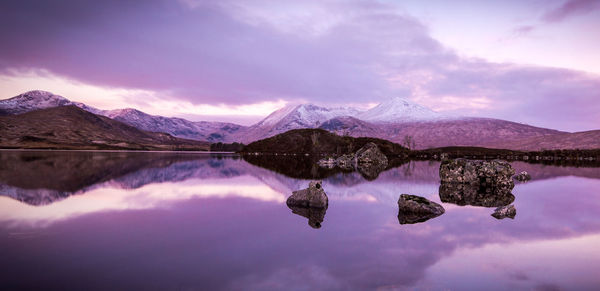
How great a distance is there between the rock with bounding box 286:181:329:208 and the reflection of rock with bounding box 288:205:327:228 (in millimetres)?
Result: 514

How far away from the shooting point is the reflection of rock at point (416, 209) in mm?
22697

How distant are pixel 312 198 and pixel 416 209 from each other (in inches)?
315

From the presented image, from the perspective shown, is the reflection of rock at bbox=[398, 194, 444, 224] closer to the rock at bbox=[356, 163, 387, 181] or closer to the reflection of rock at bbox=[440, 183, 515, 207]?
the reflection of rock at bbox=[440, 183, 515, 207]

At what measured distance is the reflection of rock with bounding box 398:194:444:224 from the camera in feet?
74.5

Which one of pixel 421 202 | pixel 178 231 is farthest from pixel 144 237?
pixel 421 202

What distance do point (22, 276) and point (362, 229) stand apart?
15240mm

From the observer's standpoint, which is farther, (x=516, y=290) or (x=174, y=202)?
(x=174, y=202)

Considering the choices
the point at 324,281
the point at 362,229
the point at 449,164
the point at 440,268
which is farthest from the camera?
the point at 449,164

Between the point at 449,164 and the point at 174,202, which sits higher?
the point at 449,164

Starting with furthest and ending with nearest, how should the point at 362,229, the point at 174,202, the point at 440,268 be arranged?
the point at 174,202 < the point at 362,229 < the point at 440,268

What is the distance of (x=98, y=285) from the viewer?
33.9 feet

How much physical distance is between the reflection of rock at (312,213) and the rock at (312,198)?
20.2 inches

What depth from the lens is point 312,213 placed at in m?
23.9

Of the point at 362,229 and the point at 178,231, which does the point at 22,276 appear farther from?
the point at 362,229
